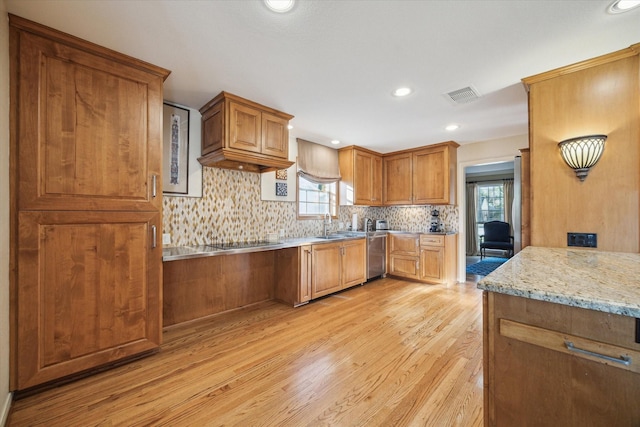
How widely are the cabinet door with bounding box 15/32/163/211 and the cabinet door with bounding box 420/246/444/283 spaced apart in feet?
13.0

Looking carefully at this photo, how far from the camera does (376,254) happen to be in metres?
4.61

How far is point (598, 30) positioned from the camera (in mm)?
1664

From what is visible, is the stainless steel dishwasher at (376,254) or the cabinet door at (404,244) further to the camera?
the cabinet door at (404,244)

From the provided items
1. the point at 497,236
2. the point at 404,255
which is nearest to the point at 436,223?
the point at 404,255

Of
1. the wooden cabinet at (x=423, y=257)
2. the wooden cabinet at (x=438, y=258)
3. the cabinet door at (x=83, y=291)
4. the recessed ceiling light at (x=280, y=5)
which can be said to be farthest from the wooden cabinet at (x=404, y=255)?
the recessed ceiling light at (x=280, y=5)

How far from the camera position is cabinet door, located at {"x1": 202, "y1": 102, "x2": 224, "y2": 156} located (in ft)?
8.59

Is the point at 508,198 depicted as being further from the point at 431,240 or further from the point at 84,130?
the point at 84,130

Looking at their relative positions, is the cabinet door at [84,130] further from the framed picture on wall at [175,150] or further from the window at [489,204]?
the window at [489,204]

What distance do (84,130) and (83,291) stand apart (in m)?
1.12

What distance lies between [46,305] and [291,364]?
5.54ft

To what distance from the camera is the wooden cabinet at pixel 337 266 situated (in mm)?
3477

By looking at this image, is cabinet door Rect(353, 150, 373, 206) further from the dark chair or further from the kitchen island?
the dark chair

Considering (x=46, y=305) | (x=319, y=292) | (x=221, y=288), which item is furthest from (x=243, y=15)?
(x=319, y=292)

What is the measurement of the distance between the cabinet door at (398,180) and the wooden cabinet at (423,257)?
0.68 meters
